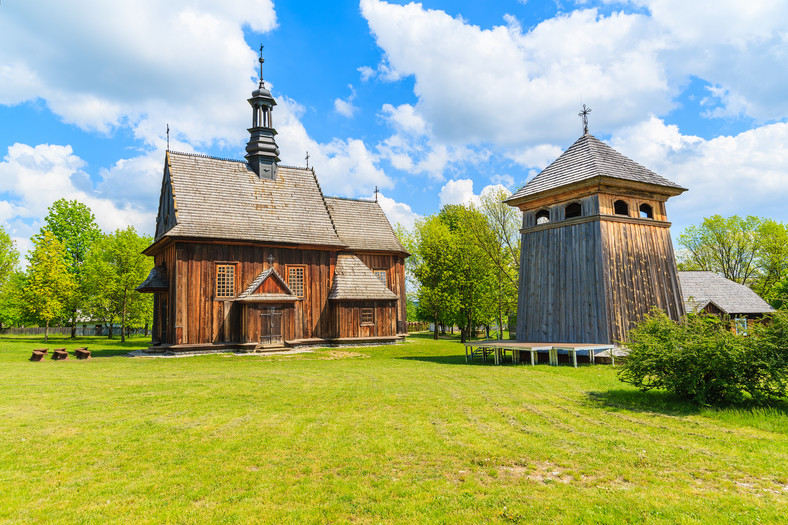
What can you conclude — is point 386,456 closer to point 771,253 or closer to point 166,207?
point 166,207

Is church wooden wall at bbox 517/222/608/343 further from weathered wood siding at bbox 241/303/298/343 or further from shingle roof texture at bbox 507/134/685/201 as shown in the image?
weathered wood siding at bbox 241/303/298/343

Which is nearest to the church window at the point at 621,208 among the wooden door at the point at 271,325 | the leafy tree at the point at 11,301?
the wooden door at the point at 271,325

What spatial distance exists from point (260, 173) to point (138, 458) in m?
24.5

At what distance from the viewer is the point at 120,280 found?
3822cm

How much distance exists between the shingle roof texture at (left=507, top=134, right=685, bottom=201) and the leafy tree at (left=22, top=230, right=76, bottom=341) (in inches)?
1377

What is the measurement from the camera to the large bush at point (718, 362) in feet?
29.7

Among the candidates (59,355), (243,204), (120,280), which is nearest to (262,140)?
(243,204)

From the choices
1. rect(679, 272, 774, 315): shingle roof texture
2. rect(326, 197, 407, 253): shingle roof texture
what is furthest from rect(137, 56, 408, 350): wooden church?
rect(679, 272, 774, 315): shingle roof texture

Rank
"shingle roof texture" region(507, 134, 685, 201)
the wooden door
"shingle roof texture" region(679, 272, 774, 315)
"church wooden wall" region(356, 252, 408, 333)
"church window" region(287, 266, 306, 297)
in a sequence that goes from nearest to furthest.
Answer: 1. "shingle roof texture" region(507, 134, 685, 201)
2. the wooden door
3. "church window" region(287, 266, 306, 297)
4. "church wooden wall" region(356, 252, 408, 333)
5. "shingle roof texture" region(679, 272, 774, 315)

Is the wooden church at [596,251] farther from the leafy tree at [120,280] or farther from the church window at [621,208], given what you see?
the leafy tree at [120,280]

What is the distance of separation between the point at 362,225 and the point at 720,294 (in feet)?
90.3

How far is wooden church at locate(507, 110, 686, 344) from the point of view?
18.1 metres

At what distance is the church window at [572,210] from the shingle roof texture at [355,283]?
13.4m

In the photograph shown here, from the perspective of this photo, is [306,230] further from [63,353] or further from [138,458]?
[138,458]
